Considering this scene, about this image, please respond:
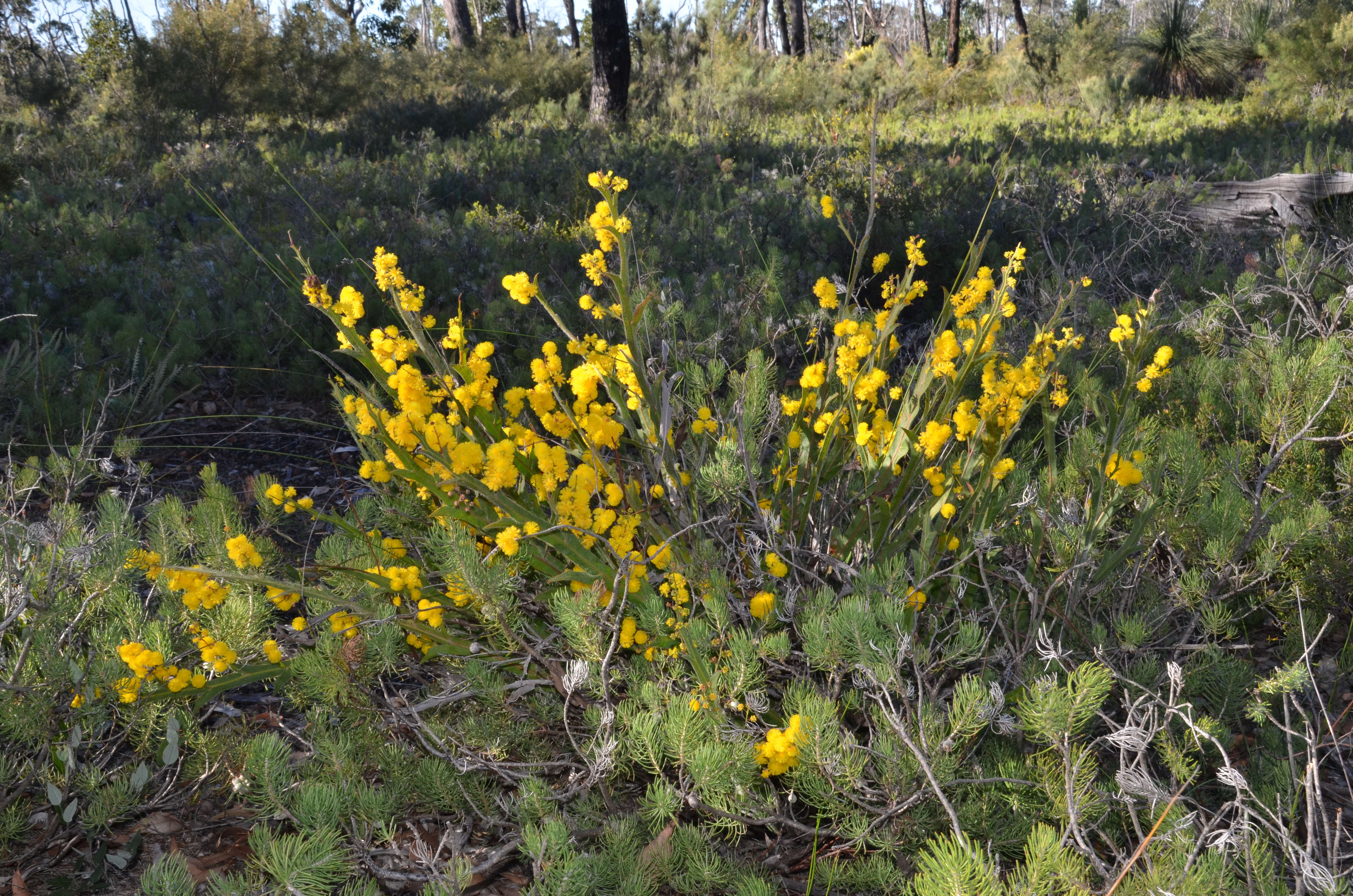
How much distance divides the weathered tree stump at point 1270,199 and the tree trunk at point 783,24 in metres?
20.9

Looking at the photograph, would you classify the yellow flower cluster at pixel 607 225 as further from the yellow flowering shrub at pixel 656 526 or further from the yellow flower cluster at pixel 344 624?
the yellow flower cluster at pixel 344 624

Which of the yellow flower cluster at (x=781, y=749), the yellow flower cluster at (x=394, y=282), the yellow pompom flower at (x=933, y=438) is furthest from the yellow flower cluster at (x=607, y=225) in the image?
the yellow flower cluster at (x=781, y=749)

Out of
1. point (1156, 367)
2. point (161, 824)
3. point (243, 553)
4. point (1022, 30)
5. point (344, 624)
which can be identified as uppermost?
point (1022, 30)

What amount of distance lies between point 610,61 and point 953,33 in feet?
34.1

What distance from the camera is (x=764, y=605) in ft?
5.99

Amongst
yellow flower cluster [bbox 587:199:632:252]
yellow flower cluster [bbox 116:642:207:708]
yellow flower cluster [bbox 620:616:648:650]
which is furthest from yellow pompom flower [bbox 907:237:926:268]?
yellow flower cluster [bbox 116:642:207:708]

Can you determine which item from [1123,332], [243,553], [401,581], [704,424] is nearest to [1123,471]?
[1123,332]

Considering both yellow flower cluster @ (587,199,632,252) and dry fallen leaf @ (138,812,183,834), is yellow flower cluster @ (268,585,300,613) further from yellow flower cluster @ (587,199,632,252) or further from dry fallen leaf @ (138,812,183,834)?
yellow flower cluster @ (587,199,632,252)

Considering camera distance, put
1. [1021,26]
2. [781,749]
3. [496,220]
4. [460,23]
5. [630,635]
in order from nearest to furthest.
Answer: [781,749]
[630,635]
[496,220]
[460,23]
[1021,26]

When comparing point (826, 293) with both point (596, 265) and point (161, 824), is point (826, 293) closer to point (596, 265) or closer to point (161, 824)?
point (596, 265)

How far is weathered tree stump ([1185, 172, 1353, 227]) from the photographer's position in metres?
6.12

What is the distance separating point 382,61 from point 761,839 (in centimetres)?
1755

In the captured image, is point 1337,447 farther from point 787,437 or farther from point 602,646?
point 602,646

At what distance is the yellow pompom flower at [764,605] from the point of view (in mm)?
1812
